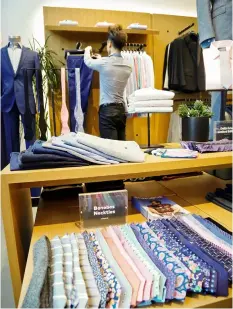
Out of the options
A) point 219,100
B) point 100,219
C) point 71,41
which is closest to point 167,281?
point 100,219

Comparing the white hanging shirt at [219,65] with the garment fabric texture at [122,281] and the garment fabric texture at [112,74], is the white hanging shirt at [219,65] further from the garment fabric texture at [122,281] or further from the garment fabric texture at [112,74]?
the garment fabric texture at [112,74]

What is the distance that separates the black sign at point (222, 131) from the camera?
89 centimetres

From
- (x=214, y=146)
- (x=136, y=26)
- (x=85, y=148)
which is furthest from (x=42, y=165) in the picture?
(x=136, y=26)

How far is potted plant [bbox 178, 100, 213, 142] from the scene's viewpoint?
0.97 m

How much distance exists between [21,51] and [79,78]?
0.49 meters

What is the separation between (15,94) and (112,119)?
0.85 meters

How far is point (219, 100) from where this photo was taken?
105 centimetres

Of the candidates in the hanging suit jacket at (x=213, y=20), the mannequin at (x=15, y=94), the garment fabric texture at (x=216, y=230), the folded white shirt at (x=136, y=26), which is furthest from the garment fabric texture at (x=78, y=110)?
the garment fabric texture at (x=216, y=230)

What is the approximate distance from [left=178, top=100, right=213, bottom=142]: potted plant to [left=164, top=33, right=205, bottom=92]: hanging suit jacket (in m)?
1.46

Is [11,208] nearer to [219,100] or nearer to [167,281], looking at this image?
[167,281]

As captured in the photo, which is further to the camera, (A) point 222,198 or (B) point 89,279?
(A) point 222,198

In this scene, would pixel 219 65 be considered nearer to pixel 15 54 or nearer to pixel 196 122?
pixel 196 122

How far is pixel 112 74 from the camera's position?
1672 mm

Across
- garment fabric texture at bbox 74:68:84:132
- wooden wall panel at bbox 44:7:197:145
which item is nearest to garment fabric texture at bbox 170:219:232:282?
wooden wall panel at bbox 44:7:197:145
